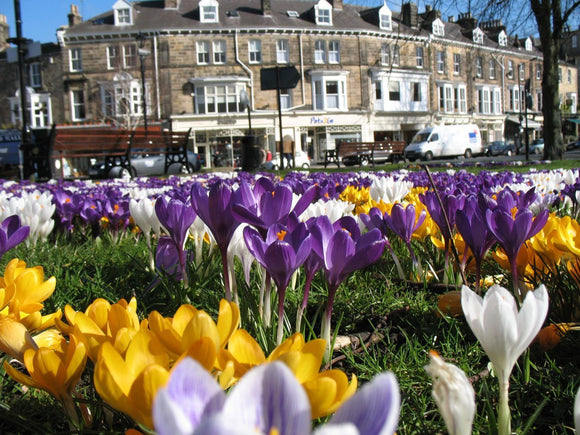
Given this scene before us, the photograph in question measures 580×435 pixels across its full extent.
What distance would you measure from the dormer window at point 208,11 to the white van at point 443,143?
1502cm

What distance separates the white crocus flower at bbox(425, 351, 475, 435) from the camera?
558mm

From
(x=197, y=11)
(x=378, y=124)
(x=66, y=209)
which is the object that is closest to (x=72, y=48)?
(x=197, y=11)

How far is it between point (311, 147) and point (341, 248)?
37.5 m

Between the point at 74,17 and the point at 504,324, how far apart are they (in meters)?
40.8

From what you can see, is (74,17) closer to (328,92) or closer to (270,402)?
(328,92)

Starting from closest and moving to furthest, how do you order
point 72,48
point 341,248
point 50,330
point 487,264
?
point 341,248 → point 50,330 → point 487,264 → point 72,48

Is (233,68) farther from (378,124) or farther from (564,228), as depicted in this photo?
(564,228)

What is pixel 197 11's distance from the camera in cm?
3569

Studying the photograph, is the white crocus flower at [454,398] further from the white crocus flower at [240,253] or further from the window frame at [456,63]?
the window frame at [456,63]

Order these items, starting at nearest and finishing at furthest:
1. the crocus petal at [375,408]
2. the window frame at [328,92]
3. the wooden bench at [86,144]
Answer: the crocus petal at [375,408] → the wooden bench at [86,144] → the window frame at [328,92]

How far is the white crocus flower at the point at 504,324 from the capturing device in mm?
661

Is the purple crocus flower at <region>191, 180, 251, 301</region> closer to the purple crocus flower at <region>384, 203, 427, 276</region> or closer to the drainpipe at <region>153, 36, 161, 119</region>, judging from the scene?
the purple crocus flower at <region>384, 203, 427, 276</region>

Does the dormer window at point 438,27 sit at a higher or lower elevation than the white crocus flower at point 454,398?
higher

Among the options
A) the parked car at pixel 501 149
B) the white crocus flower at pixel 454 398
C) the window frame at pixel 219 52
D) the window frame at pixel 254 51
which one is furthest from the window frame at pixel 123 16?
the white crocus flower at pixel 454 398
